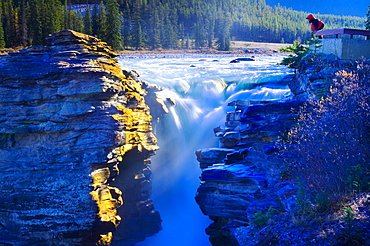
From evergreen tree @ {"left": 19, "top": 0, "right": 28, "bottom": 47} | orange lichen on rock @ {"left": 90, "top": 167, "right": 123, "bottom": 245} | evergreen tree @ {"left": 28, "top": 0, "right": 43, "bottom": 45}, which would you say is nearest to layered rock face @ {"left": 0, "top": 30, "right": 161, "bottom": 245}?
orange lichen on rock @ {"left": 90, "top": 167, "right": 123, "bottom": 245}

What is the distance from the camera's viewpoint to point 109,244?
18.8 m

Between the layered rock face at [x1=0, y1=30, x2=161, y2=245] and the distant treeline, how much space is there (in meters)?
38.5

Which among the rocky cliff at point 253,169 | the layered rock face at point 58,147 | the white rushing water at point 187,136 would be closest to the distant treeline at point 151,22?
the white rushing water at point 187,136

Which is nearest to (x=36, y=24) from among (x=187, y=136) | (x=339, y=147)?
(x=187, y=136)

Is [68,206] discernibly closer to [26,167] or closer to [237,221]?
Answer: [26,167]

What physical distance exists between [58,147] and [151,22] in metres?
79.4

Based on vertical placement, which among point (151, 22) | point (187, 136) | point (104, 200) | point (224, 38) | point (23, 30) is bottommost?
point (104, 200)

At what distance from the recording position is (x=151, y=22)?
94812 millimetres

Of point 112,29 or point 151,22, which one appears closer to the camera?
point 112,29

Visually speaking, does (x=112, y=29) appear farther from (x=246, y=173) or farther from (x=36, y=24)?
(x=246, y=173)

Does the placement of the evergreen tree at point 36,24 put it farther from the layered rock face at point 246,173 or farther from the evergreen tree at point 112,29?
the layered rock face at point 246,173

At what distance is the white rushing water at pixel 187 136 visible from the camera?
21.7 m

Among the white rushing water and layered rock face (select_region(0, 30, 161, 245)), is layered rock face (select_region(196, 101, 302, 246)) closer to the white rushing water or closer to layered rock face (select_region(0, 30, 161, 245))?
the white rushing water

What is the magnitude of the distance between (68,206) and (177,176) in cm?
961
